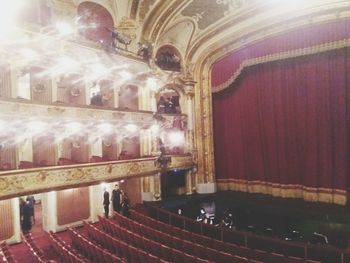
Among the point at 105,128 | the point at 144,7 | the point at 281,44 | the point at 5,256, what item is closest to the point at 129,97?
the point at 105,128

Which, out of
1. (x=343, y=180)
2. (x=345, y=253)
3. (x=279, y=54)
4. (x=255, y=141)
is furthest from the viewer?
(x=255, y=141)

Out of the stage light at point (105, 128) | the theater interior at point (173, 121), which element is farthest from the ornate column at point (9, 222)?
the stage light at point (105, 128)

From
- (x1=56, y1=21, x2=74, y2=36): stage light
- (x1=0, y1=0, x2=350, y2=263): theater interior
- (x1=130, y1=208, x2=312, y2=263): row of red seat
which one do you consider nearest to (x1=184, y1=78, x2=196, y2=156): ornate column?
(x1=0, y1=0, x2=350, y2=263): theater interior

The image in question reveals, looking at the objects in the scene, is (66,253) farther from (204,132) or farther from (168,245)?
(204,132)

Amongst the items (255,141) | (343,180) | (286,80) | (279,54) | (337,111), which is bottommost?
(343,180)

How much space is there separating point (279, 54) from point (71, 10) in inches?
250

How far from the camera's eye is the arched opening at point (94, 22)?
11219mm

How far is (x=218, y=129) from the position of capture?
46.3 ft

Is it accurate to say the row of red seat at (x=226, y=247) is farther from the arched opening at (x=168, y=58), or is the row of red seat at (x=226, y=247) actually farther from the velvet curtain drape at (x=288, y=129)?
the arched opening at (x=168, y=58)

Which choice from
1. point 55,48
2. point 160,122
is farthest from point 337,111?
point 55,48

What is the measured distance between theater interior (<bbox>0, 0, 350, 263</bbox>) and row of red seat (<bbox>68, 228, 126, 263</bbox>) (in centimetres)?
7

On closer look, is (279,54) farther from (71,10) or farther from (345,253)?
(345,253)

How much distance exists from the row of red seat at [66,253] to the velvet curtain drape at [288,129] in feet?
23.7

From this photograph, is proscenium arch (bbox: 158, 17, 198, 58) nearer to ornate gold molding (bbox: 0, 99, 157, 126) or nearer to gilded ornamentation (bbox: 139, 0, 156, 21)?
gilded ornamentation (bbox: 139, 0, 156, 21)
